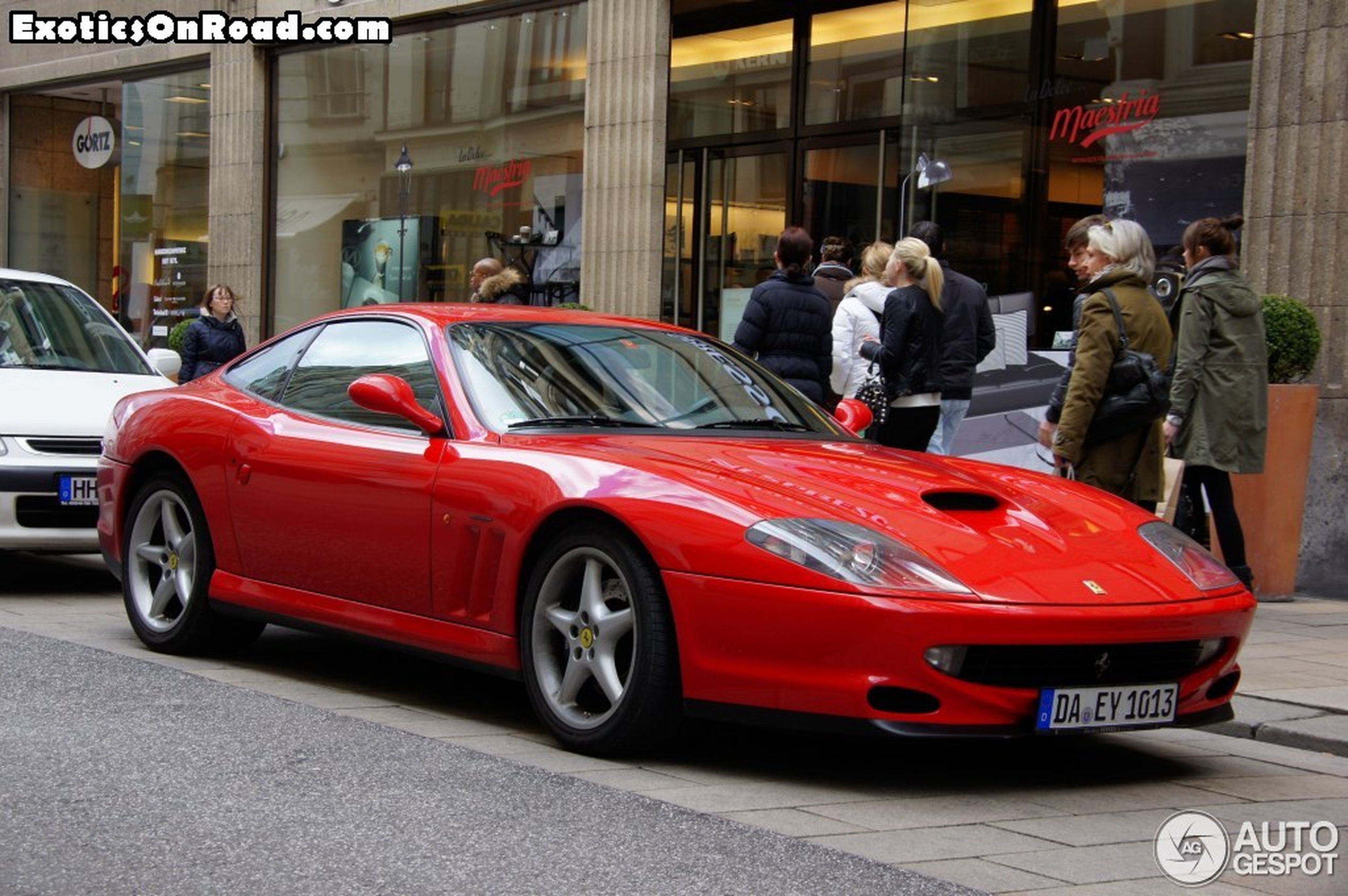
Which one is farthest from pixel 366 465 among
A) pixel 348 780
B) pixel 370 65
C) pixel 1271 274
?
pixel 370 65

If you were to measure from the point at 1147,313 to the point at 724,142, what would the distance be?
8.13 meters

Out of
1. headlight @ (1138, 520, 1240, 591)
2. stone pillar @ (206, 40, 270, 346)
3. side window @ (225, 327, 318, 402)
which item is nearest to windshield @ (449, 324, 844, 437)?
side window @ (225, 327, 318, 402)

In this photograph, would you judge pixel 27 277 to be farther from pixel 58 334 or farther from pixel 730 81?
pixel 730 81

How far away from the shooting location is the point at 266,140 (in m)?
19.8

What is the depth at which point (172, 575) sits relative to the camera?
719 centimetres

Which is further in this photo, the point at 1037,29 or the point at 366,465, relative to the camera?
the point at 1037,29

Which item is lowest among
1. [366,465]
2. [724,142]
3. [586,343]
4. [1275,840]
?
[1275,840]

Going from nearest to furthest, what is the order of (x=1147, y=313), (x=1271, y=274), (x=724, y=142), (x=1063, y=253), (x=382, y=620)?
1. (x=382, y=620)
2. (x=1147, y=313)
3. (x=1271, y=274)
4. (x=1063, y=253)
5. (x=724, y=142)

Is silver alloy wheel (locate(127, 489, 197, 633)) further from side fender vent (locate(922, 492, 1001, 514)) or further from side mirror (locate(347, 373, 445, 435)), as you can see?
side fender vent (locate(922, 492, 1001, 514))

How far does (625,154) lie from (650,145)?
11.9 inches

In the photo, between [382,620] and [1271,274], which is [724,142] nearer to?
[1271,274]

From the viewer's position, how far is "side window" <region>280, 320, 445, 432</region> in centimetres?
638
